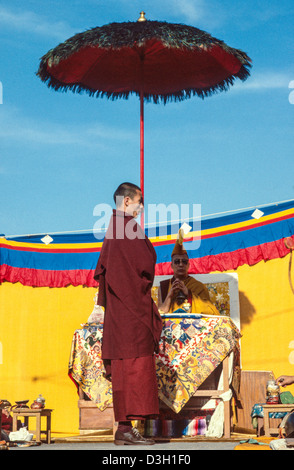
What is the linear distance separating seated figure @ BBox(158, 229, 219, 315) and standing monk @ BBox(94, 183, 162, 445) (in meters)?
1.36

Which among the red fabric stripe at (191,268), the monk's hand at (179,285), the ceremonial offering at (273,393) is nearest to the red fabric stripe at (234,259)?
the red fabric stripe at (191,268)

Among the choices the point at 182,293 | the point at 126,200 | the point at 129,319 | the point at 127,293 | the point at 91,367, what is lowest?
the point at 91,367

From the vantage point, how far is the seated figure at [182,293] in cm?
637

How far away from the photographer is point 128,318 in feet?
15.7

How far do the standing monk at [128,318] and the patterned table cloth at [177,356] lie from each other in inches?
26.5

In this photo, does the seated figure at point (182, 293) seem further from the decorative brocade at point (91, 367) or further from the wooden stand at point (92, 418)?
the wooden stand at point (92, 418)

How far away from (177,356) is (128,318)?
3.07 ft

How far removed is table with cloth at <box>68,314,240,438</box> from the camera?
18.0 ft

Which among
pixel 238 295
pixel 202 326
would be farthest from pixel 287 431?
pixel 238 295

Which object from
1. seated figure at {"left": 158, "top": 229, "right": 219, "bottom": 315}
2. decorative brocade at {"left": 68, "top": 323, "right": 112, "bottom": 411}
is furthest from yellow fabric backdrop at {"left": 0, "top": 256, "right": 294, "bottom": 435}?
decorative brocade at {"left": 68, "top": 323, "right": 112, "bottom": 411}

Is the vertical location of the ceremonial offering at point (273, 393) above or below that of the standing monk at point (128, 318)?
below

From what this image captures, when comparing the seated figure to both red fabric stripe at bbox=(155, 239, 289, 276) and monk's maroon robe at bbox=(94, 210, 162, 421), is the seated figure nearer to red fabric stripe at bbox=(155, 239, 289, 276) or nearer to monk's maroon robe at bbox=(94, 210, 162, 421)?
red fabric stripe at bbox=(155, 239, 289, 276)

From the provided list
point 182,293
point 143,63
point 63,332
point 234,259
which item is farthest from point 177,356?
point 143,63

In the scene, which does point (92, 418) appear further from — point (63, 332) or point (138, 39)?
point (138, 39)
